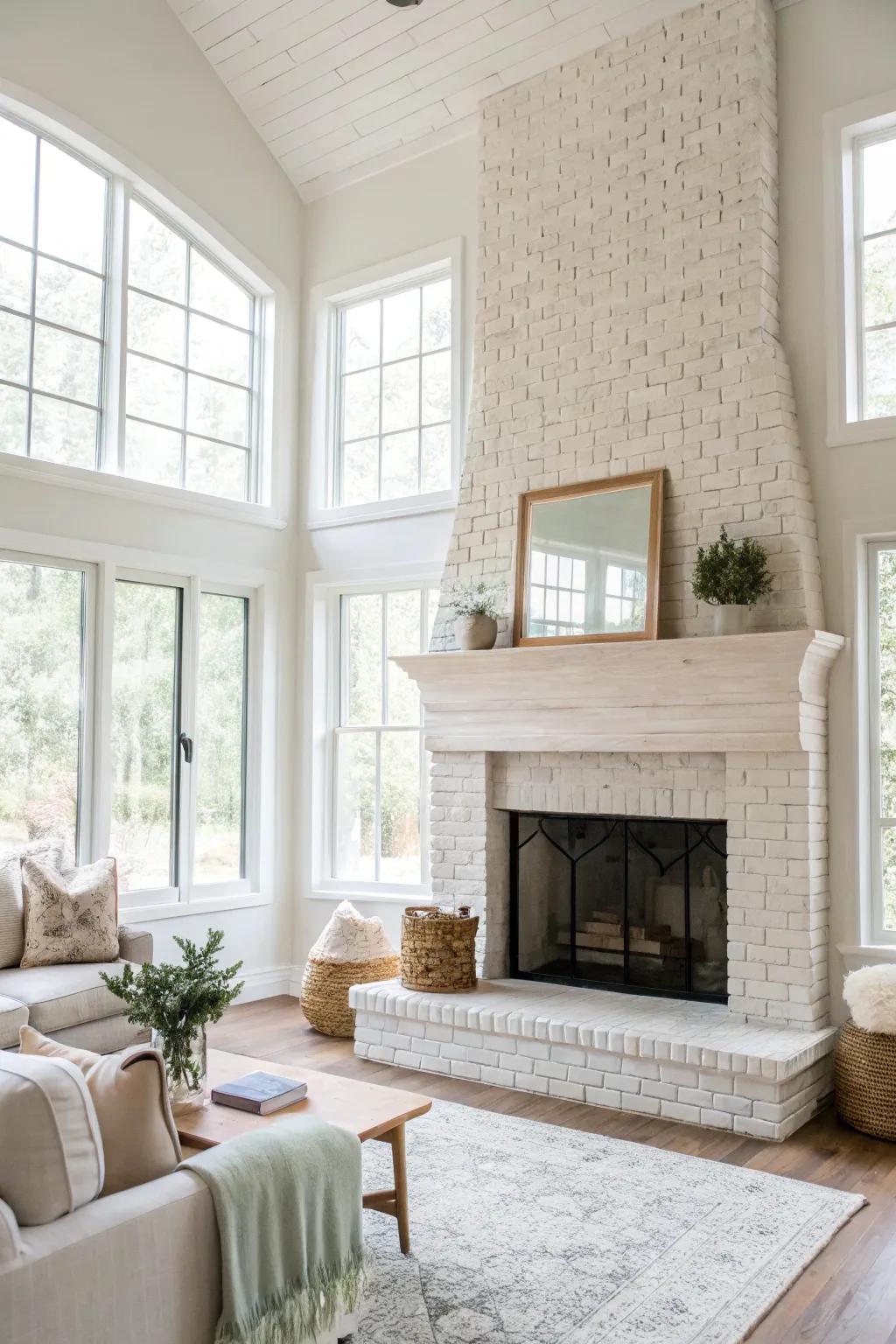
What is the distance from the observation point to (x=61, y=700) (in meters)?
5.21

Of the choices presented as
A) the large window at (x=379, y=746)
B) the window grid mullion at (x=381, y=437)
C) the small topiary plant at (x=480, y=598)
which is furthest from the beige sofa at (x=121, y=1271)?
the window grid mullion at (x=381, y=437)

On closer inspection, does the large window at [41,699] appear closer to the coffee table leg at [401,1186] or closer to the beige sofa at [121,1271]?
the coffee table leg at [401,1186]

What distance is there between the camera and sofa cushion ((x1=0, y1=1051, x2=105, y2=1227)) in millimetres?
1847

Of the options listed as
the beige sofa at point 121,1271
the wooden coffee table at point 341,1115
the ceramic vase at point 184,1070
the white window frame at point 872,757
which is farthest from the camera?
the white window frame at point 872,757

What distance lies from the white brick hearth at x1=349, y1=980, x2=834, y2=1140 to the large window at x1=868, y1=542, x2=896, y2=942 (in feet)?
2.31

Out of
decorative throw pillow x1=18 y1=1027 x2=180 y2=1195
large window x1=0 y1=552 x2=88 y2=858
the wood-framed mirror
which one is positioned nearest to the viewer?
decorative throw pillow x1=18 y1=1027 x2=180 y2=1195

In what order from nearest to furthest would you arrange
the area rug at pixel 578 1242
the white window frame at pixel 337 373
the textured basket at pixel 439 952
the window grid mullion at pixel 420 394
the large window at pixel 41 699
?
1. the area rug at pixel 578 1242
2. the textured basket at pixel 439 952
3. the large window at pixel 41 699
4. the white window frame at pixel 337 373
5. the window grid mullion at pixel 420 394

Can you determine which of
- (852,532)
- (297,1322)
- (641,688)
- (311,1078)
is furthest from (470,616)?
(297,1322)

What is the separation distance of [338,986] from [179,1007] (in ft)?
8.10

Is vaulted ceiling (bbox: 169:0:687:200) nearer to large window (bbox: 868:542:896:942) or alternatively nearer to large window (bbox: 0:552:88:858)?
large window (bbox: 868:542:896:942)

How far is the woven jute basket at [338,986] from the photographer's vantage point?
205 inches

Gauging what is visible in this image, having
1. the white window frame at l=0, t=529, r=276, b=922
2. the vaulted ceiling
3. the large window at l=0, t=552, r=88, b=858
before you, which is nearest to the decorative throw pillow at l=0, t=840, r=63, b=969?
the large window at l=0, t=552, r=88, b=858

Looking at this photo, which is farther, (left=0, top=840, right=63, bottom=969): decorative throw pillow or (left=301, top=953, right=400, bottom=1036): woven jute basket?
(left=301, top=953, right=400, bottom=1036): woven jute basket

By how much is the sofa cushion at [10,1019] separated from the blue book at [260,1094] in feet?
4.16
